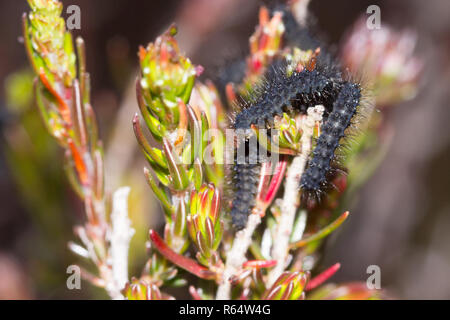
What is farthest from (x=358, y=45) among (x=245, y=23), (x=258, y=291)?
(x=245, y=23)

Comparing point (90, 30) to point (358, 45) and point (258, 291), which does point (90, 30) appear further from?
point (258, 291)

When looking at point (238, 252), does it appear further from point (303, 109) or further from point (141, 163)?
point (141, 163)

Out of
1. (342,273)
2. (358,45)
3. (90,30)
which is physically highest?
(90,30)

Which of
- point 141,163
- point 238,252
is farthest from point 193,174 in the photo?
point 141,163

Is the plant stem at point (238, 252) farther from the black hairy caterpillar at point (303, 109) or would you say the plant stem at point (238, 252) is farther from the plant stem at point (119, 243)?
the plant stem at point (119, 243)

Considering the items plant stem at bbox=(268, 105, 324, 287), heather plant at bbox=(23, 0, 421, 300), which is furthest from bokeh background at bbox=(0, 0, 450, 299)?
plant stem at bbox=(268, 105, 324, 287)

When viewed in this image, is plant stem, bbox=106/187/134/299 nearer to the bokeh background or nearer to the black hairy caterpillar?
the black hairy caterpillar
